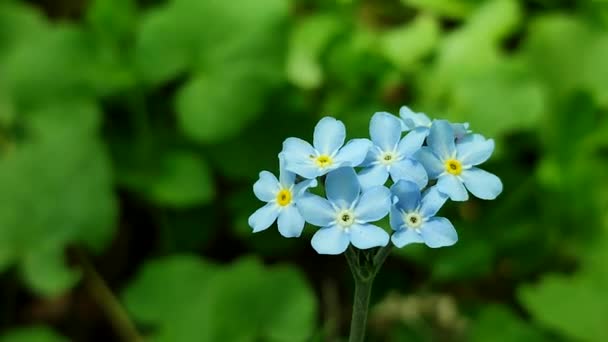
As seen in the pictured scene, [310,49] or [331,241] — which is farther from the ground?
[310,49]

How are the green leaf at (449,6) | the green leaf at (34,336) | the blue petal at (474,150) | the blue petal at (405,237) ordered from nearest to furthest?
the blue petal at (405,237) < the blue petal at (474,150) < the green leaf at (34,336) < the green leaf at (449,6)

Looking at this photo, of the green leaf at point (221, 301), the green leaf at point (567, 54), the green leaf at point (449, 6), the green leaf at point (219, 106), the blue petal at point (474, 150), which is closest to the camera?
the blue petal at point (474, 150)

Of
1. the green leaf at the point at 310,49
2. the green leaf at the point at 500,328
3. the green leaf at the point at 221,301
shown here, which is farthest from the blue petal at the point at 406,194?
the green leaf at the point at 310,49

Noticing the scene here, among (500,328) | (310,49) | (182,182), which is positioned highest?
(310,49)

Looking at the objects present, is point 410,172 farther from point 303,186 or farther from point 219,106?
point 219,106

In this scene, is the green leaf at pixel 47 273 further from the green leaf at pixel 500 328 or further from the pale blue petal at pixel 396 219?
the pale blue petal at pixel 396 219

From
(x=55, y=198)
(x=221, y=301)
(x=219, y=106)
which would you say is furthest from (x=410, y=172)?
(x=55, y=198)

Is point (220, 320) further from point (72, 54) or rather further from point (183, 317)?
point (72, 54)
